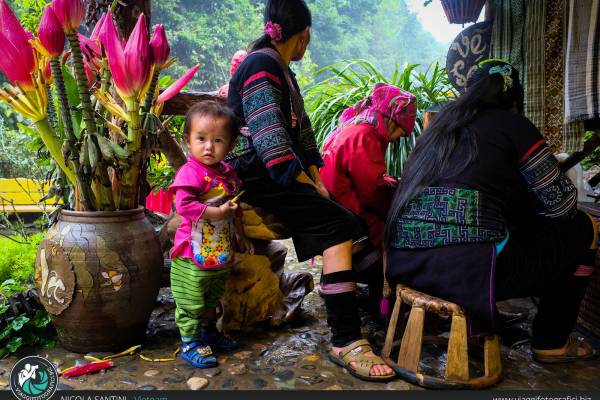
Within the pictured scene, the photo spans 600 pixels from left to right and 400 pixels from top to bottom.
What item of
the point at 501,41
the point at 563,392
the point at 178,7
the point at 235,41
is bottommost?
the point at 563,392

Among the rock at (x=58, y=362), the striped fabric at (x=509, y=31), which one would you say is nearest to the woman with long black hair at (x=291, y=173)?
the rock at (x=58, y=362)

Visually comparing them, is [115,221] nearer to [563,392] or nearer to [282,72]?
[282,72]

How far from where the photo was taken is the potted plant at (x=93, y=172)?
233cm

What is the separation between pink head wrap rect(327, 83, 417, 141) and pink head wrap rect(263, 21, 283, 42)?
2.47 ft

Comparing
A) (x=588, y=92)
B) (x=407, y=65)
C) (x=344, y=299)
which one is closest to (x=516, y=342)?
(x=344, y=299)

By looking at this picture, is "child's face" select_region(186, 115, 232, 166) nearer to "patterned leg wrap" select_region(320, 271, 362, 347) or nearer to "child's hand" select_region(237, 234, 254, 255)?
"child's hand" select_region(237, 234, 254, 255)

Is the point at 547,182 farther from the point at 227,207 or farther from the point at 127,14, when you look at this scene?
the point at 127,14

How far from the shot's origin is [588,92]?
3.09 m

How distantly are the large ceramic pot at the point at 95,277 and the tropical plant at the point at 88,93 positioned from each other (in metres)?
0.15

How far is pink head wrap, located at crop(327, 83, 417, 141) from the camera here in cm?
307

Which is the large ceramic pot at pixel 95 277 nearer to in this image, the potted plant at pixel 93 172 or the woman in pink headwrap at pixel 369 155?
the potted plant at pixel 93 172

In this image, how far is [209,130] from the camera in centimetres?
241

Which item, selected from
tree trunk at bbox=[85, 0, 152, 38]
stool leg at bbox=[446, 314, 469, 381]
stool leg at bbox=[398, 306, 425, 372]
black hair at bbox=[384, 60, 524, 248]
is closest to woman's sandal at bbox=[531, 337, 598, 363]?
stool leg at bbox=[446, 314, 469, 381]

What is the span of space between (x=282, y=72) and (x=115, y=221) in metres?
1.10
